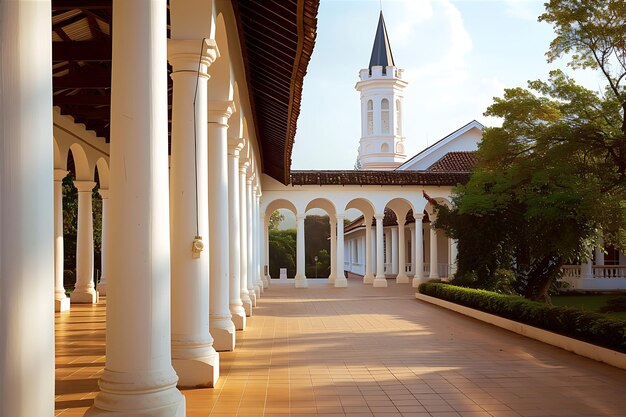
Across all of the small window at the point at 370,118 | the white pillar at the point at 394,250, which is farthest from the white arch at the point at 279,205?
the small window at the point at 370,118

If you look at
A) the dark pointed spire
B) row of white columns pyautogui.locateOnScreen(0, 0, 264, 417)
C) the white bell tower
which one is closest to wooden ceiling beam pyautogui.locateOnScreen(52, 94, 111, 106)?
row of white columns pyautogui.locateOnScreen(0, 0, 264, 417)

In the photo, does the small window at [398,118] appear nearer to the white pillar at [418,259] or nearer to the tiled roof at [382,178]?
the tiled roof at [382,178]

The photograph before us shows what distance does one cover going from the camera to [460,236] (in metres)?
24.1

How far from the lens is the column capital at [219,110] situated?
10.3 m

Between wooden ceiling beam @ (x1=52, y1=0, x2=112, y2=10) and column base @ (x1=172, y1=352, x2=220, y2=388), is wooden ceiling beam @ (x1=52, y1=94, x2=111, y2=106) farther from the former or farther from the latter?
column base @ (x1=172, y1=352, x2=220, y2=388)

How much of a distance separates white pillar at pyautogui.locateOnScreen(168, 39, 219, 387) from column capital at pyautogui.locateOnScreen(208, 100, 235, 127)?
84.4 inches

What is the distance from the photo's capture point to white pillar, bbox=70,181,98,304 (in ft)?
70.4

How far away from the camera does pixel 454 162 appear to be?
4075 centimetres

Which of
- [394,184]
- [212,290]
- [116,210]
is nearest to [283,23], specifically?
[212,290]

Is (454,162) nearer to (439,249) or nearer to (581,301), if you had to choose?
(439,249)

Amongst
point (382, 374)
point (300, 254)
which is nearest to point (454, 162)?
point (300, 254)


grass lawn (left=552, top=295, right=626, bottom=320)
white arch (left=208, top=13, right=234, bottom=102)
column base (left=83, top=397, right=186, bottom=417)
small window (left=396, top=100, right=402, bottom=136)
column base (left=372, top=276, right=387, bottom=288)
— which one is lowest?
grass lawn (left=552, top=295, right=626, bottom=320)

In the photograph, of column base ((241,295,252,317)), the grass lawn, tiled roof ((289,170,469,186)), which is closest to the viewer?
column base ((241,295,252,317))

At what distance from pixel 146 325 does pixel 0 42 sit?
2702 mm
